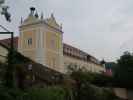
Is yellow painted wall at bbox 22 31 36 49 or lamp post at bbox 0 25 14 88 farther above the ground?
yellow painted wall at bbox 22 31 36 49

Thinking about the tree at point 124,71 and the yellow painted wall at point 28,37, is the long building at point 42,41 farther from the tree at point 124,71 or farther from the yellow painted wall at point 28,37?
the tree at point 124,71

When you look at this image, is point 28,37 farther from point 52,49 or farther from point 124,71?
point 124,71

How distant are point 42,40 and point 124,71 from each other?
54.3 feet

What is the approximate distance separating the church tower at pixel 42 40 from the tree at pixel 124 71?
1390cm

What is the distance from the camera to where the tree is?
123 feet

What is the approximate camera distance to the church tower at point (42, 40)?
49.8 metres

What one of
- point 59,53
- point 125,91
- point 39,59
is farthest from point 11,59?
point 59,53

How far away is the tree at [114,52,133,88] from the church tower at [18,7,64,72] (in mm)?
→ 13900

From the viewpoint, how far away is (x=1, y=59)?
1786 centimetres

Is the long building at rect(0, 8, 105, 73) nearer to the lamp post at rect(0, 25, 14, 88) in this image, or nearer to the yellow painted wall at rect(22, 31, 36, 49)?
the yellow painted wall at rect(22, 31, 36, 49)

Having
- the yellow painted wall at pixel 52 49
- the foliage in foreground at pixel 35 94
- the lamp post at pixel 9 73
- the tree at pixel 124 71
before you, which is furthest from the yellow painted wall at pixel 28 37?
the lamp post at pixel 9 73

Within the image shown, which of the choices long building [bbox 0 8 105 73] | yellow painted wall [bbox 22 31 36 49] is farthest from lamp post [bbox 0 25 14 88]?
yellow painted wall [bbox 22 31 36 49]

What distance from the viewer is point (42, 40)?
1969 inches

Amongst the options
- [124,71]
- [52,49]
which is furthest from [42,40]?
[124,71]
